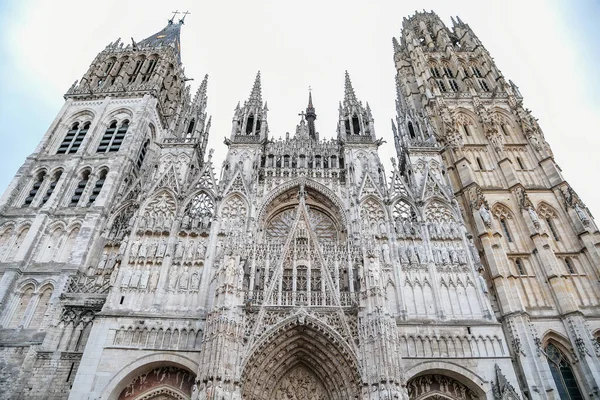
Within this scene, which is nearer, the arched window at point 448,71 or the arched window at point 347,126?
the arched window at point 347,126

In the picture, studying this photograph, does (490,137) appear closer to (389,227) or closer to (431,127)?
(431,127)

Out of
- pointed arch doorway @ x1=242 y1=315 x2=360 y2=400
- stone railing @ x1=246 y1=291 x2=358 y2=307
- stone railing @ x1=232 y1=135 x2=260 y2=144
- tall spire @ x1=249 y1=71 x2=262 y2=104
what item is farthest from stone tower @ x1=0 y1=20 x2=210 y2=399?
pointed arch doorway @ x1=242 y1=315 x2=360 y2=400

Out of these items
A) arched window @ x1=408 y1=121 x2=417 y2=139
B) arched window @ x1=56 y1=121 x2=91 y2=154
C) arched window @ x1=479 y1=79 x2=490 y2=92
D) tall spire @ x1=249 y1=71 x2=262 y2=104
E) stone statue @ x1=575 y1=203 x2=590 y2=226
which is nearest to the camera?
stone statue @ x1=575 y1=203 x2=590 y2=226

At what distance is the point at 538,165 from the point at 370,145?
10090 mm

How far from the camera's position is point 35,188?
905 inches

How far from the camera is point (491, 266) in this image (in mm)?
19312

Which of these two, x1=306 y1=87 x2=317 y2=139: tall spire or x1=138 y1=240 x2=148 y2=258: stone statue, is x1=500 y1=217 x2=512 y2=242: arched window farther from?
x1=138 y1=240 x2=148 y2=258: stone statue

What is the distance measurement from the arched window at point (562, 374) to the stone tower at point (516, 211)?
4 cm

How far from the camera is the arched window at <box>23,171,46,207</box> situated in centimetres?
2226

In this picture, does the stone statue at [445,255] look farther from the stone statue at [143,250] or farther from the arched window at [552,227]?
the stone statue at [143,250]

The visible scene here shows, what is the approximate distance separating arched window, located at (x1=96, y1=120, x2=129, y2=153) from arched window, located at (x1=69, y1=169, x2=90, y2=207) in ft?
6.35

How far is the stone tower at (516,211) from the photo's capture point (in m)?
17.0

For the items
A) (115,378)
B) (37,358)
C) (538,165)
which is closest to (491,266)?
(538,165)

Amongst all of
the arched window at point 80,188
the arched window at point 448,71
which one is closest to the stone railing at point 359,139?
the arched window at point 448,71
